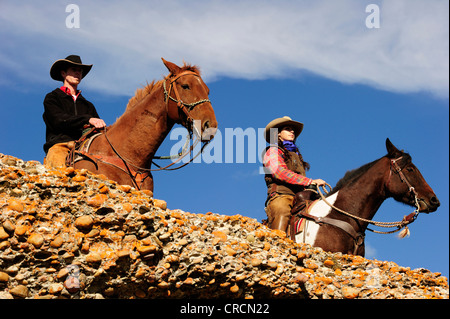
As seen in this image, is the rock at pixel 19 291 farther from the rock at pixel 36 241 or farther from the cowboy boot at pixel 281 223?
the cowboy boot at pixel 281 223

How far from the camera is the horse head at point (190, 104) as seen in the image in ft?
30.9

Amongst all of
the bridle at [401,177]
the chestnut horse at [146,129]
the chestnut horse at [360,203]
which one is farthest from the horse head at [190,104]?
the bridle at [401,177]

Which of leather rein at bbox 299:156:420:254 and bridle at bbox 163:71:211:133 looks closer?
bridle at bbox 163:71:211:133

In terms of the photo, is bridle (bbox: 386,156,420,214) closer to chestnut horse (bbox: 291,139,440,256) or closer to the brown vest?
chestnut horse (bbox: 291,139,440,256)

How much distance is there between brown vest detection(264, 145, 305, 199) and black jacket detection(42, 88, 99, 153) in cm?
380

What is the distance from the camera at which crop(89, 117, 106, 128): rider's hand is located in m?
9.59

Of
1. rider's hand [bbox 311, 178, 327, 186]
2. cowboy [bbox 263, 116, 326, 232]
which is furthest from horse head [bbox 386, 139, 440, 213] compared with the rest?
cowboy [bbox 263, 116, 326, 232]

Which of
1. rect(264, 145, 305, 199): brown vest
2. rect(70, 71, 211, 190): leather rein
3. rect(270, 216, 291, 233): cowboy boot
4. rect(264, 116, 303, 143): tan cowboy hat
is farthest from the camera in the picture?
rect(264, 116, 303, 143): tan cowboy hat
